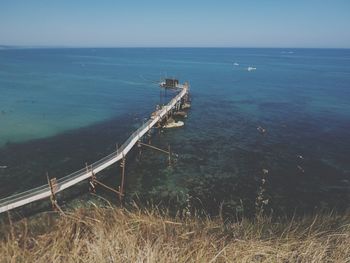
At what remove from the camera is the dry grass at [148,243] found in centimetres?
642

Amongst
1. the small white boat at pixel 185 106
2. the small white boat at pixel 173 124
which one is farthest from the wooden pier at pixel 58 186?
the small white boat at pixel 185 106

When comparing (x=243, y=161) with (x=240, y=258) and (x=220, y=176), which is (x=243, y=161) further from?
(x=240, y=258)

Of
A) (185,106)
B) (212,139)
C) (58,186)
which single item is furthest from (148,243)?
(185,106)

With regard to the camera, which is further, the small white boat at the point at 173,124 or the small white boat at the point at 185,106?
the small white boat at the point at 185,106

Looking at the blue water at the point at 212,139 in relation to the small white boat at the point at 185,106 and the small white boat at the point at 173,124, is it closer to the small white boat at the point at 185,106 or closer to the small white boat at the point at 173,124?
the small white boat at the point at 173,124

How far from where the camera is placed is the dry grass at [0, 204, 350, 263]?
642 centimetres

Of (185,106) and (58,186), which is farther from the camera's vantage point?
(185,106)

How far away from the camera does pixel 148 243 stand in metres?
6.65

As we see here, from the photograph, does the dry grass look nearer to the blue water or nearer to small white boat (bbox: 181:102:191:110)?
the blue water

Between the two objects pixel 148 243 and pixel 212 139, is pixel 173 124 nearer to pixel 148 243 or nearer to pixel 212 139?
pixel 212 139

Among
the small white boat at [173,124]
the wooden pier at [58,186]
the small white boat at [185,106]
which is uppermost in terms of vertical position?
the small white boat at [185,106]

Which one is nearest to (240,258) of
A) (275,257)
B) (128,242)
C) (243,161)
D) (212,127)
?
(275,257)

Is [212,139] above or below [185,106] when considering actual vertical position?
below

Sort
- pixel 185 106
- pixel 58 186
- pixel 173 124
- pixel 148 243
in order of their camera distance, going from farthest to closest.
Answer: pixel 185 106 < pixel 173 124 < pixel 58 186 < pixel 148 243
